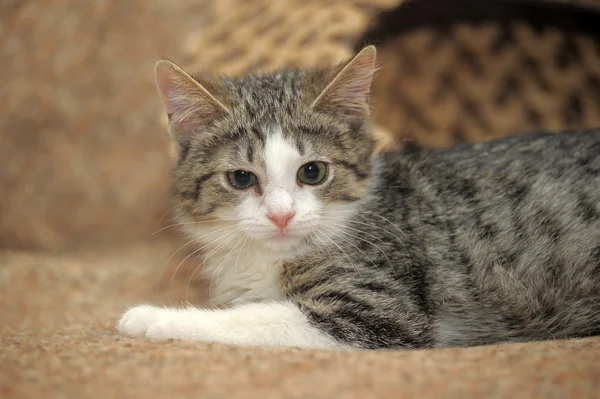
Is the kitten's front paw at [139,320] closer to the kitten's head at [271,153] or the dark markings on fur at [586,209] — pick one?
the kitten's head at [271,153]

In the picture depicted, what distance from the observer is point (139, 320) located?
1.97 meters

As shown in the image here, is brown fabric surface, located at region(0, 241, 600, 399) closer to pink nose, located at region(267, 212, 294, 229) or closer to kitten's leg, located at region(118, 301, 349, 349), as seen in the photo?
kitten's leg, located at region(118, 301, 349, 349)

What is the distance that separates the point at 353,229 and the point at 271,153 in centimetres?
41

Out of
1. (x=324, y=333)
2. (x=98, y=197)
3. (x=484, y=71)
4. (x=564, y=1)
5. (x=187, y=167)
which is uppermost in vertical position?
(x=564, y=1)

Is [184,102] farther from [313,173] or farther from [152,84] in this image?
[152,84]

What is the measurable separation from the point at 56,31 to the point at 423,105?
7.14 feet

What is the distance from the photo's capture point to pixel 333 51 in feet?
9.84

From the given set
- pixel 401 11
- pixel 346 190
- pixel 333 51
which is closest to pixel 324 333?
pixel 346 190

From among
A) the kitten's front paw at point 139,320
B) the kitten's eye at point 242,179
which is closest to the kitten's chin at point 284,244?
the kitten's eye at point 242,179

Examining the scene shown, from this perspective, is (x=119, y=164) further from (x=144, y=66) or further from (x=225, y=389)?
(x=225, y=389)

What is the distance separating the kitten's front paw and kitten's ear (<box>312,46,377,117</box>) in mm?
890

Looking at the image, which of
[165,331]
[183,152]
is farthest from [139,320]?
[183,152]

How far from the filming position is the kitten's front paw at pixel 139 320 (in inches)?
76.8

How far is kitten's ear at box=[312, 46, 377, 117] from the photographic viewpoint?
84.1 inches
